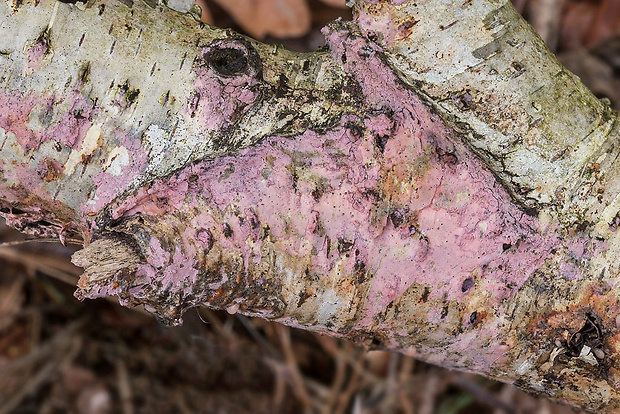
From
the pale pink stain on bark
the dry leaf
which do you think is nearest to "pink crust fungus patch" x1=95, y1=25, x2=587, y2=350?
the pale pink stain on bark

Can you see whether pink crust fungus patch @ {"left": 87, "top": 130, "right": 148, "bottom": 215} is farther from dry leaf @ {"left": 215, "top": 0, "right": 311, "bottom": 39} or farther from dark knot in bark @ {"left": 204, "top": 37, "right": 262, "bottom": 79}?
dry leaf @ {"left": 215, "top": 0, "right": 311, "bottom": 39}

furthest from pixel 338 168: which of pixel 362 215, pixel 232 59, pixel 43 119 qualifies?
pixel 43 119

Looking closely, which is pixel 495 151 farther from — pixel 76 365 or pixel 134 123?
pixel 76 365

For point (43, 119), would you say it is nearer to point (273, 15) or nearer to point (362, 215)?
point (362, 215)

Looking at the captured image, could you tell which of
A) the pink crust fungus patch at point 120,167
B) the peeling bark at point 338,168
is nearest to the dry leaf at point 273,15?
the peeling bark at point 338,168

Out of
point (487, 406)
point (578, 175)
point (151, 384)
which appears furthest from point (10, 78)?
point (487, 406)

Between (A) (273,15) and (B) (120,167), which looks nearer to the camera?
(B) (120,167)

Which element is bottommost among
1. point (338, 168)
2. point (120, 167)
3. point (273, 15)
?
point (120, 167)

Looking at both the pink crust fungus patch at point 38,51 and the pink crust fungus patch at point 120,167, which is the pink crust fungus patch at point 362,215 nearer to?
the pink crust fungus patch at point 120,167
